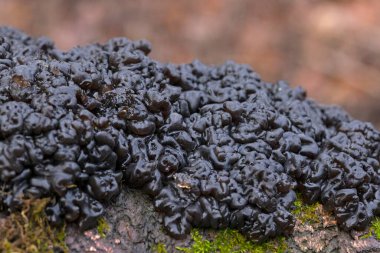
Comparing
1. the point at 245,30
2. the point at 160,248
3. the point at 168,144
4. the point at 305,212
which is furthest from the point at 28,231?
the point at 245,30

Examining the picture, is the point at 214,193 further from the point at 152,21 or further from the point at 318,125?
the point at 152,21

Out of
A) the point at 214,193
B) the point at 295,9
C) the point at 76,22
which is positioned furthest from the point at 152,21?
the point at 214,193

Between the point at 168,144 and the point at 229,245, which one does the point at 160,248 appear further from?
the point at 168,144

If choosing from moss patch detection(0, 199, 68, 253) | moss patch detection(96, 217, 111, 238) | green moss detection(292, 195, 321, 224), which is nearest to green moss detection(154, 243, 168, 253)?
moss patch detection(96, 217, 111, 238)

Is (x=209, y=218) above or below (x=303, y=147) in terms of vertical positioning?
below

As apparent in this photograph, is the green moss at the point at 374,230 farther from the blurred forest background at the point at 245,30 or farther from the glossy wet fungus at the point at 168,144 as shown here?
the blurred forest background at the point at 245,30

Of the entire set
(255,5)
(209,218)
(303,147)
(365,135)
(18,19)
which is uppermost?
(255,5)
